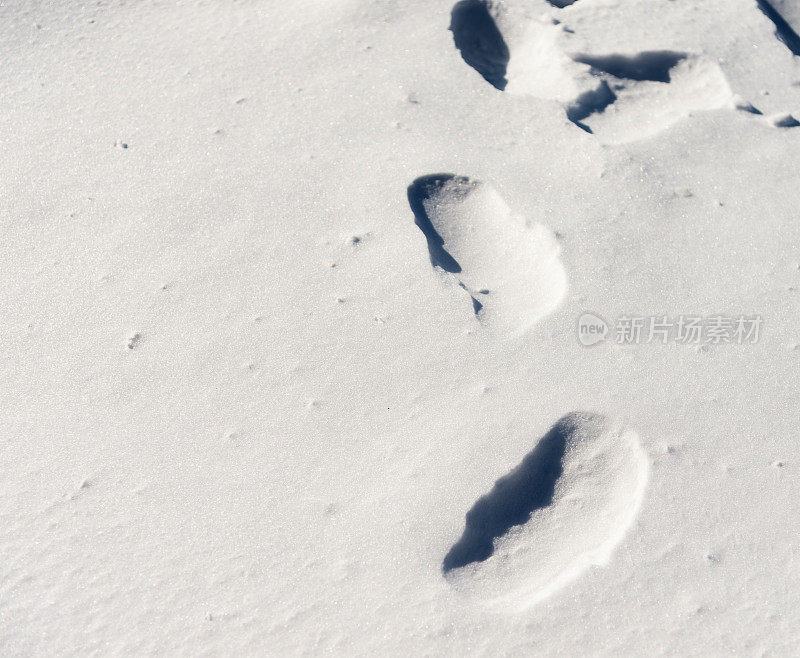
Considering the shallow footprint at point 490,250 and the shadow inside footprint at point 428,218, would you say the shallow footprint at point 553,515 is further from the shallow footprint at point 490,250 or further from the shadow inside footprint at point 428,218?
the shadow inside footprint at point 428,218

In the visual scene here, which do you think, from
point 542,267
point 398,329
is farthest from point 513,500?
point 542,267

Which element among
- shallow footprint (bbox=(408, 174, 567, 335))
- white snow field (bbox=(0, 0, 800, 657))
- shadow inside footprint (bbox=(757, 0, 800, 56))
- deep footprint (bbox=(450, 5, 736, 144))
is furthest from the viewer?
shadow inside footprint (bbox=(757, 0, 800, 56))

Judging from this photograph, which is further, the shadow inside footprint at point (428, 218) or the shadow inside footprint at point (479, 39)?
Result: the shadow inside footprint at point (479, 39)

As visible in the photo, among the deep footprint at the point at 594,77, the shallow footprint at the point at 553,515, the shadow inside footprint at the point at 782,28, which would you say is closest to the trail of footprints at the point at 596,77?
the deep footprint at the point at 594,77

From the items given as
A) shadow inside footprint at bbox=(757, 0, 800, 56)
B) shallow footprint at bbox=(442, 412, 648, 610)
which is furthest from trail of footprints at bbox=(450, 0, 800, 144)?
shallow footprint at bbox=(442, 412, 648, 610)

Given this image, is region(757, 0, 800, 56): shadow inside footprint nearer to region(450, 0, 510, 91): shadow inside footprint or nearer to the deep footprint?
the deep footprint

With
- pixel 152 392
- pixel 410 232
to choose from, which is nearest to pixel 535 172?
pixel 410 232

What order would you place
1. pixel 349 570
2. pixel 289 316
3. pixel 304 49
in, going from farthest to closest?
pixel 304 49 < pixel 289 316 < pixel 349 570

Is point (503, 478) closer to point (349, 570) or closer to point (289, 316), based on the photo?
point (349, 570)
